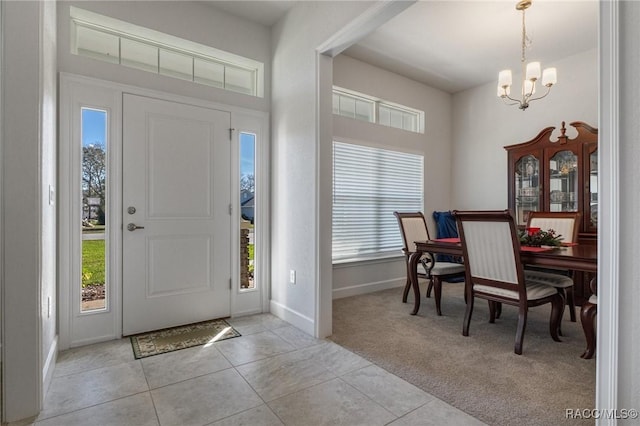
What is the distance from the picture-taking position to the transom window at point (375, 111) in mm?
4105

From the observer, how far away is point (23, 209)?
1.66 metres

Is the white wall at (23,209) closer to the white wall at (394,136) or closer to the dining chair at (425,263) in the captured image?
the white wall at (394,136)

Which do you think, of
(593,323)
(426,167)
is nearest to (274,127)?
(426,167)

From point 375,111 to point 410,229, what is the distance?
1737 mm

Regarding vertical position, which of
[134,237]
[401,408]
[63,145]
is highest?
[63,145]

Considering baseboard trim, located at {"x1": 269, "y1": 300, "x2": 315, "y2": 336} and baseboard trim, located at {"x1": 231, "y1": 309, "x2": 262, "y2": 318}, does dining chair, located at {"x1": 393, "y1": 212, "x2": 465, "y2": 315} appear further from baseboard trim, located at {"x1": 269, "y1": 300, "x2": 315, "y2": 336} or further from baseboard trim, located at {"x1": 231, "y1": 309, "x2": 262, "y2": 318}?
baseboard trim, located at {"x1": 231, "y1": 309, "x2": 262, "y2": 318}

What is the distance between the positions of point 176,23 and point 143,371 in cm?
282

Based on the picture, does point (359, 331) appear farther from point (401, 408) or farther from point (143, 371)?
point (143, 371)

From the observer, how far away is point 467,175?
5043 mm

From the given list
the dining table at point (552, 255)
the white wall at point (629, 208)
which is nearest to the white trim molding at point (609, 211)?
the white wall at point (629, 208)

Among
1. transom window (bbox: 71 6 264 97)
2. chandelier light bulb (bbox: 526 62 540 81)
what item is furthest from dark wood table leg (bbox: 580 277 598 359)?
transom window (bbox: 71 6 264 97)

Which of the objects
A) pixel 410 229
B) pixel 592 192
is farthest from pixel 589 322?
pixel 592 192

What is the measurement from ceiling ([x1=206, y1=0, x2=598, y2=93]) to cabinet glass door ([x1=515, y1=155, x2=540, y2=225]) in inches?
41.9

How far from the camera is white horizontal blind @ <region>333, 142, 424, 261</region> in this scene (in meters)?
4.04
